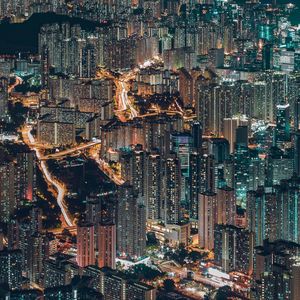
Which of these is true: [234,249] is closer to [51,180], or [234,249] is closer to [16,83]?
[51,180]

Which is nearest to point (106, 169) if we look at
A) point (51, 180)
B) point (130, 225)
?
point (51, 180)

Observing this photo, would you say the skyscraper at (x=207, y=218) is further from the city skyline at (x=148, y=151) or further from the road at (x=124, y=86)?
the road at (x=124, y=86)

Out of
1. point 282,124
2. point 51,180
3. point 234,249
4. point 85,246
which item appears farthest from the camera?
point 282,124

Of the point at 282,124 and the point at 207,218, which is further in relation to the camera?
the point at 282,124

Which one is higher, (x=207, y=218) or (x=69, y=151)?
(x=69, y=151)

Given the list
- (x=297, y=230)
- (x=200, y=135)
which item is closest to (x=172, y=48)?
(x=200, y=135)

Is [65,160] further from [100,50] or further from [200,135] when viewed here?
[100,50]

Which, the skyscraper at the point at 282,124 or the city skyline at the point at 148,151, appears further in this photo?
the skyscraper at the point at 282,124

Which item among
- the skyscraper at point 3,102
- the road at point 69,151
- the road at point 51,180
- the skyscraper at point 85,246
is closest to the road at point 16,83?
the skyscraper at point 3,102
